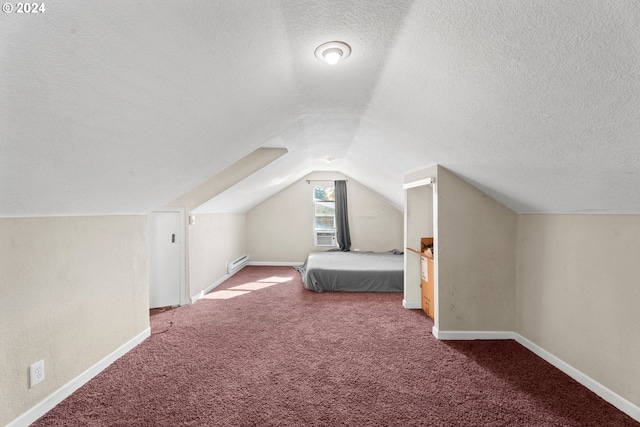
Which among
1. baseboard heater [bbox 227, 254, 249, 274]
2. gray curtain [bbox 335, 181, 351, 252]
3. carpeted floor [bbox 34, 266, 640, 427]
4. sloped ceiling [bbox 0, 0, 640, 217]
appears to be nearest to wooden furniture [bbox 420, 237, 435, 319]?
carpeted floor [bbox 34, 266, 640, 427]

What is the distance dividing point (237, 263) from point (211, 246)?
1298mm

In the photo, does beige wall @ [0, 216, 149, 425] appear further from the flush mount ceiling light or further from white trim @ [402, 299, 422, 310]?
white trim @ [402, 299, 422, 310]

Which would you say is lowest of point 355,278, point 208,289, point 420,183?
point 208,289

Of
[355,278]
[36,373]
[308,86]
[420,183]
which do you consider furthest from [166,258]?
[420,183]

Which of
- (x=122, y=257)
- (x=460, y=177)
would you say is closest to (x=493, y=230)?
(x=460, y=177)

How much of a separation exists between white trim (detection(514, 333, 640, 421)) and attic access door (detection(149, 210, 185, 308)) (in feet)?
12.4

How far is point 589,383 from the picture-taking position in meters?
1.95

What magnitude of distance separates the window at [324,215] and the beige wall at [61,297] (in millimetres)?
4227

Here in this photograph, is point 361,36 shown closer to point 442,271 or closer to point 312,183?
point 442,271

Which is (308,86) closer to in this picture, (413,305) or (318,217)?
(413,305)

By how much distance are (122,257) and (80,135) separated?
156 centimetres

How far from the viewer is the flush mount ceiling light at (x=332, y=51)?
4.55 ft

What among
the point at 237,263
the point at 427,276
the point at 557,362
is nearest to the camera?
the point at 557,362

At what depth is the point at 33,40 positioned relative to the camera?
32.1 inches
